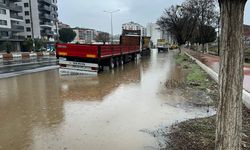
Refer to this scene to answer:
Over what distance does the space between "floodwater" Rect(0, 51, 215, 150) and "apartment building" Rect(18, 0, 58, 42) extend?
3055 inches

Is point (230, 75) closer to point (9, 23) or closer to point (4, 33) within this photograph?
point (4, 33)

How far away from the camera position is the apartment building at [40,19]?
8855 cm

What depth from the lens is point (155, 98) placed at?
10.3 m

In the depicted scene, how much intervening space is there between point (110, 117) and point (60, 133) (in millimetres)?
1705

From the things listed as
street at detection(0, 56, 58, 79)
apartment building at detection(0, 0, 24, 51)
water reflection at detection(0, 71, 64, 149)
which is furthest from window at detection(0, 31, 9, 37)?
water reflection at detection(0, 71, 64, 149)

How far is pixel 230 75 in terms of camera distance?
3883 mm

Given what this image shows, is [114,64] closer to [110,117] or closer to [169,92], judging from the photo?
[169,92]

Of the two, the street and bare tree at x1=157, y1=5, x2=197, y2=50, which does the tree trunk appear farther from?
bare tree at x1=157, y1=5, x2=197, y2=50

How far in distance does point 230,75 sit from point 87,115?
482 cm

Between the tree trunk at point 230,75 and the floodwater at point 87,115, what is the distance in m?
1.72

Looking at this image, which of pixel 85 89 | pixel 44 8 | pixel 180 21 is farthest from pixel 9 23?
pixel 85 89

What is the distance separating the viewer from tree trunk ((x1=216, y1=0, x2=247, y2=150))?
3.75 meters

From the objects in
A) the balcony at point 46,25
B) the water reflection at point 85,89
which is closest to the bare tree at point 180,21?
the water reflection at point 85,89

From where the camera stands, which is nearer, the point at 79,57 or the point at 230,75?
the point at 230,75
